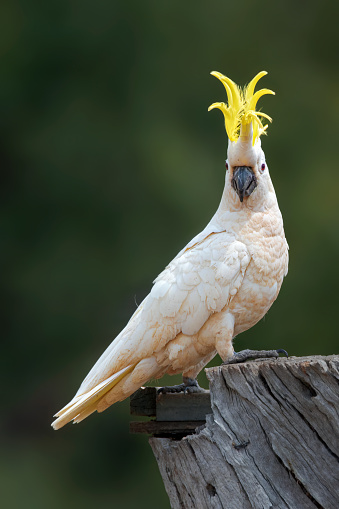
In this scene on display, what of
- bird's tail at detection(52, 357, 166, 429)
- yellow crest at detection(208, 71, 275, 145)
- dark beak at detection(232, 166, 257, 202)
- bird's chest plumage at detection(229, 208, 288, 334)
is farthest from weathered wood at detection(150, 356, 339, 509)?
yellow crest at detection(208, 71, 275, 145)

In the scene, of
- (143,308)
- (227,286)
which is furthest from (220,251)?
(143,308)

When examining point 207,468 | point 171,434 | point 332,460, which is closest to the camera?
point 332,460

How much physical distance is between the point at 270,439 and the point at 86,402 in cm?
98

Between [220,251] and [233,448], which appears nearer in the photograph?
[233,448]

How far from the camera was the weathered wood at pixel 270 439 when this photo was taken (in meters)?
1.92

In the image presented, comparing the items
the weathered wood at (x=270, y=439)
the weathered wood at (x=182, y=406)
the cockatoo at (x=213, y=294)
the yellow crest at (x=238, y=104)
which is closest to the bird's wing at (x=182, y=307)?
the cockatoo at (x=213, y=294)

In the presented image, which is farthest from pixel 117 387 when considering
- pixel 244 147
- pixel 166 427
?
pixel 244 147

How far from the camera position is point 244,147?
2.91 metres

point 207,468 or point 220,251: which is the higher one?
point 220,251

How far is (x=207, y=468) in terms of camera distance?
2.21 metres

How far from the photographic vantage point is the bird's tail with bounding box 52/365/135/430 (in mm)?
2742

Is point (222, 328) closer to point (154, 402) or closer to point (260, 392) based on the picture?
point (154, 402)

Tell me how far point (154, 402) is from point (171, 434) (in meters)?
0.18

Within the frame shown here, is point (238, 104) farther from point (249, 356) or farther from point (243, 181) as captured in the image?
point (249, 356)
